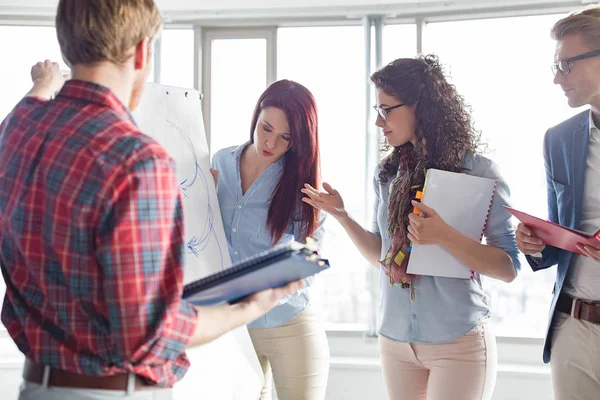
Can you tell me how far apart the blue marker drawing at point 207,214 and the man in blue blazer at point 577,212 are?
1.03 metres

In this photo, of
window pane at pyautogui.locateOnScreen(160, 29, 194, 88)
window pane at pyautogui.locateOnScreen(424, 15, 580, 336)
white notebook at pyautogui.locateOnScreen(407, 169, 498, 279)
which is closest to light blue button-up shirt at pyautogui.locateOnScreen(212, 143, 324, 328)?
white notebook at pyautogui.locateOnScreen(407, 169, 498, 279)

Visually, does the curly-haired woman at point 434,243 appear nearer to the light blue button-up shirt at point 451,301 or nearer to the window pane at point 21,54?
the light blue button-up shirt at point 451,301

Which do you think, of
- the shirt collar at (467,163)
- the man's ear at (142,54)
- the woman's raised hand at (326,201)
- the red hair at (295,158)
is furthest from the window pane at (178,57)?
the man's ear at (142,54)

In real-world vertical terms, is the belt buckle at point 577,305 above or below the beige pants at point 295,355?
above

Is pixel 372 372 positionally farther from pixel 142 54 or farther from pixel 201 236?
pixel 142 54

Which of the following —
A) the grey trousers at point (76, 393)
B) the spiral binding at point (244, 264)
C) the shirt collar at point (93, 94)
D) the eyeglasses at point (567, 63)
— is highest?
the eyeglasses at point (567, 63)

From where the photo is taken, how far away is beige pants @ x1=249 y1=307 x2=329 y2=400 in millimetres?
2160

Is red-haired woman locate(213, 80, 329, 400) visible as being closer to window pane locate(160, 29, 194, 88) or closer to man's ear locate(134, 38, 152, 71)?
man's ear locate(134, 38, 152, 71)

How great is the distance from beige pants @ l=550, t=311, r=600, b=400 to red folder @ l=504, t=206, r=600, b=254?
0.28 metres

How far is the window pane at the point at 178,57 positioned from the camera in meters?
3.57

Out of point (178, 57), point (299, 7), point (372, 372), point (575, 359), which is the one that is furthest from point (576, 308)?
point (178, 57)

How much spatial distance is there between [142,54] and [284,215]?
1.21m

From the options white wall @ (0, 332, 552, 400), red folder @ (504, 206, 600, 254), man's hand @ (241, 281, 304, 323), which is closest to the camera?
man's hand @ (241, 281, 304, 323)

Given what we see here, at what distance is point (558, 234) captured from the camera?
164 cm
